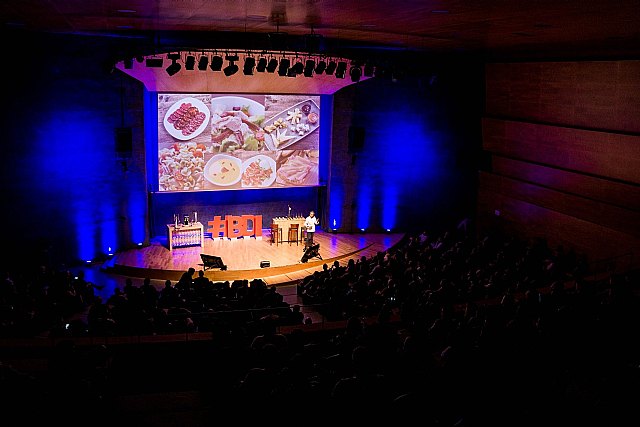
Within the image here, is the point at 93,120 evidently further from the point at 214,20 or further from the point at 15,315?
the point at 15,315

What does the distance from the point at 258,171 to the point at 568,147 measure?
29.5 feet

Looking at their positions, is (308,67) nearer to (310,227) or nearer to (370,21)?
(370,21)

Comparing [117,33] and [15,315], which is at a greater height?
[117,33]

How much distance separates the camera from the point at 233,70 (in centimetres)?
1266

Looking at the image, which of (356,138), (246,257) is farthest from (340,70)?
(246,257)

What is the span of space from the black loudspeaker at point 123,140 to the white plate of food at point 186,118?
1277mm

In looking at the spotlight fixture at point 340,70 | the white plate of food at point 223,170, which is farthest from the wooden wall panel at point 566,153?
the white plate of food at point 223,170

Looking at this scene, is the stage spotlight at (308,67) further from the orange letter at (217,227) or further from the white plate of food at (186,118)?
the orange letter at (217,227)

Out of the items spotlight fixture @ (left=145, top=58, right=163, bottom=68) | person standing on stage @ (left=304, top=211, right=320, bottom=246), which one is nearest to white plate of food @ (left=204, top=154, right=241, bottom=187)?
person standing on stage @ (left=304, top=211, right=320, bottom=246)

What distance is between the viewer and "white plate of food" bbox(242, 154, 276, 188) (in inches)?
682

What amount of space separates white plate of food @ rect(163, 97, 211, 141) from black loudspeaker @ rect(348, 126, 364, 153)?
183 inches

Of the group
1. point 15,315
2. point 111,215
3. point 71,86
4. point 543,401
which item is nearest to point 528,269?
point 543,401

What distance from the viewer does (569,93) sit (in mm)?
15680

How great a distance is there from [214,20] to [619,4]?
676 centimetres
